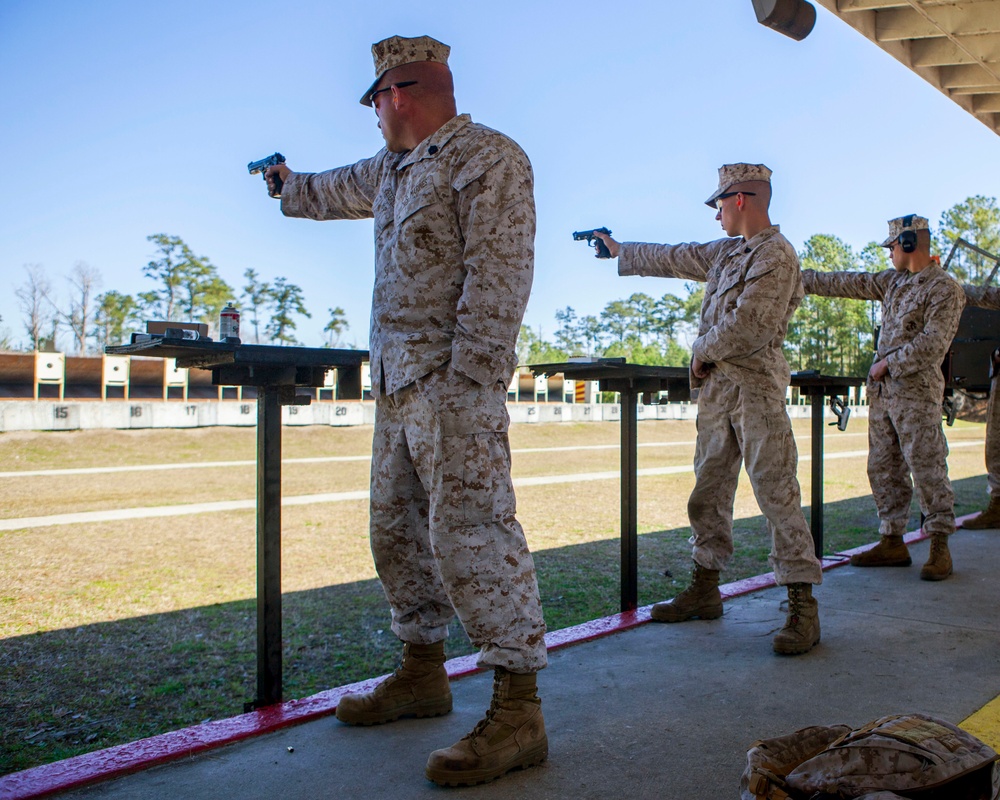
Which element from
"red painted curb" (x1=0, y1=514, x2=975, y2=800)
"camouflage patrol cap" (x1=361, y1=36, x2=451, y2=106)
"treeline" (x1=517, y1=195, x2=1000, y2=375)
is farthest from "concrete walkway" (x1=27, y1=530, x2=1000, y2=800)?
"treeline" (x1=517, y1=195, x2=1000, y2=375)

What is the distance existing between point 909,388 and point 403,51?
3732 millimetres

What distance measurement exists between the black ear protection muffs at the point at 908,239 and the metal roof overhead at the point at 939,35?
3.94 ft

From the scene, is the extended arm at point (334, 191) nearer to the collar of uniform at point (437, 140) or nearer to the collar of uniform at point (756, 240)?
the collar of uniform at point (437, 140)

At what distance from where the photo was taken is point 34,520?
7949 mm

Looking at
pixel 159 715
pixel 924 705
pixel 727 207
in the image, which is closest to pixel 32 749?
pixel 159 715

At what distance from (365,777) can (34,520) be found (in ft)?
23.3

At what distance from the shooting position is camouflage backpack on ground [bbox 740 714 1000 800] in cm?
153

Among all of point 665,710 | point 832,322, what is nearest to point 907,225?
point 665,710

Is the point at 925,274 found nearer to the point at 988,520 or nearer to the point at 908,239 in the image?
the point at 908,239

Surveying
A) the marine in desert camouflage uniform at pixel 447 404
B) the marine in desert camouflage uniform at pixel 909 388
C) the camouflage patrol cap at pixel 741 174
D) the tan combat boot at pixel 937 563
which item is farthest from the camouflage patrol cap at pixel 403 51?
the tan combat boot at pixel 937 563

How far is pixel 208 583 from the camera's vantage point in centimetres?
545

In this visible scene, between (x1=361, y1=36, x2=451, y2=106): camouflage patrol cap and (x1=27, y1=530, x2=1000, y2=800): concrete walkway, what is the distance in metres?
1.94

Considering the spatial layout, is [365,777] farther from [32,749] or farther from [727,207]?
[727,207]

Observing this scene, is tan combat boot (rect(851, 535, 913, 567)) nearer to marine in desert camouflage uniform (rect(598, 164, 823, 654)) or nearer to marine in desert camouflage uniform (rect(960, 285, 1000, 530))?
marine in desert camouflage uniform (rect(598, 164, 823, 654))
